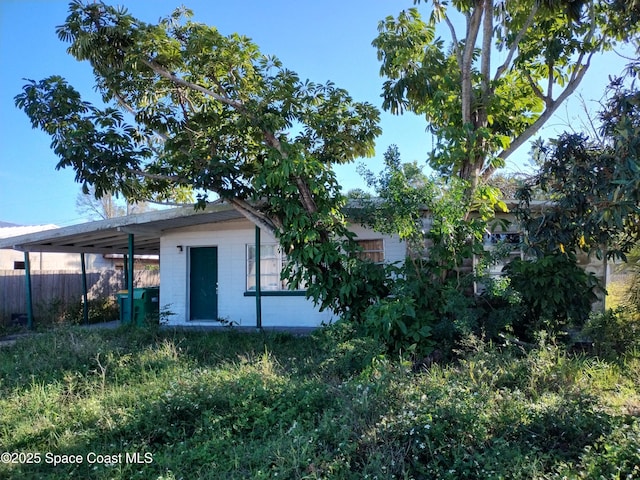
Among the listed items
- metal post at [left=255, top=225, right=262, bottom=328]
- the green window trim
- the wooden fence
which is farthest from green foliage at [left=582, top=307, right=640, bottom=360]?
the wooden fence

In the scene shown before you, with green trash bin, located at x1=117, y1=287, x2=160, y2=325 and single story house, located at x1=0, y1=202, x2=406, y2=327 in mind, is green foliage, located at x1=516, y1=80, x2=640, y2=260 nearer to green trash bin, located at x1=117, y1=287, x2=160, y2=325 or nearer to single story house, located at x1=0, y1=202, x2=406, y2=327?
single story house, located at x1=0, y1=202, x2=406, y2=327

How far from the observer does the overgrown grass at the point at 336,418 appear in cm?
352

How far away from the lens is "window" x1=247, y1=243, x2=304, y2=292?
11164 millimetres

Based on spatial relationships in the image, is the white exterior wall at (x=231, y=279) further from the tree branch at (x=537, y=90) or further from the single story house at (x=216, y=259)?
the tree branch at (x=537, y=90)

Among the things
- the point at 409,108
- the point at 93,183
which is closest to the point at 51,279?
the point at 93,183

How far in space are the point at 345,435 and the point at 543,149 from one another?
17.1ft

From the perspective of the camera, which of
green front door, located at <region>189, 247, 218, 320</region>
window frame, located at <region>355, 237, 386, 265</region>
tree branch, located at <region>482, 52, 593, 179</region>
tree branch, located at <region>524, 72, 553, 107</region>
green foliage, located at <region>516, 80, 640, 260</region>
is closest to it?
green foliage, located at <region>516, 80, 640, 260</region>

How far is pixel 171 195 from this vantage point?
1061 cm

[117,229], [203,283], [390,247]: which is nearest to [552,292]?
[390,247]

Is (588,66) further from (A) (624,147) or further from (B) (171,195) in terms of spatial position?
(B) (171,195)

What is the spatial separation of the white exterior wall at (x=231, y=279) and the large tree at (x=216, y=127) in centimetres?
262

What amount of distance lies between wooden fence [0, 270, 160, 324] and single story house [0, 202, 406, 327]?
6.83 feet

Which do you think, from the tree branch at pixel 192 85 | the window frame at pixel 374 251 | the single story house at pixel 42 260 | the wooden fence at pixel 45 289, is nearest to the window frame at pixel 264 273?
the window frame at pixel 374 251

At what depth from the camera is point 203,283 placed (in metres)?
12.0
